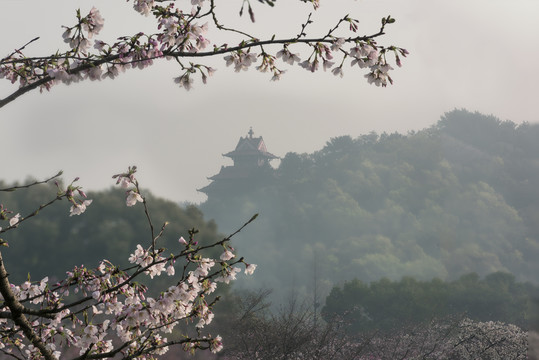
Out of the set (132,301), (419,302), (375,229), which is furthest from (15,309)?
(375,229)

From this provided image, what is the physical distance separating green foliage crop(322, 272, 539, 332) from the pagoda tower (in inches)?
1212

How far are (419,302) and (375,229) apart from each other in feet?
84.0

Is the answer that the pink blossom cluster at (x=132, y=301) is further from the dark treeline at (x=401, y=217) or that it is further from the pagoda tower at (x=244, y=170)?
the pagoda tower at (x=244, y=170)

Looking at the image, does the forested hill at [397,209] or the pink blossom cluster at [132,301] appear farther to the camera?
the forested hill at [397,209]

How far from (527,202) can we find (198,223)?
4181cm

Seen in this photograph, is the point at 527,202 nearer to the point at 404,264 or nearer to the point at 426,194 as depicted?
the point at 426,194

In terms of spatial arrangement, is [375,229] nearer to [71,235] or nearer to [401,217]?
[401,217]

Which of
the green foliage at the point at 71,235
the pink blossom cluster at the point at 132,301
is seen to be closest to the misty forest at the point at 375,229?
the green foliage at the point at 71,235

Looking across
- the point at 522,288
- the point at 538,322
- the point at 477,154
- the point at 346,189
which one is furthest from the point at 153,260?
the point at 477,154

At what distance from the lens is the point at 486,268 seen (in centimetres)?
4547

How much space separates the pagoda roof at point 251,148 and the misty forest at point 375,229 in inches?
12.0

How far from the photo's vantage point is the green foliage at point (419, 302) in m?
26.2

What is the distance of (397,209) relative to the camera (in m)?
53.2

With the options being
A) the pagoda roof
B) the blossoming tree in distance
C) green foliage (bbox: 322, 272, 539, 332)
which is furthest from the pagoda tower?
the blossoming tree in distance
